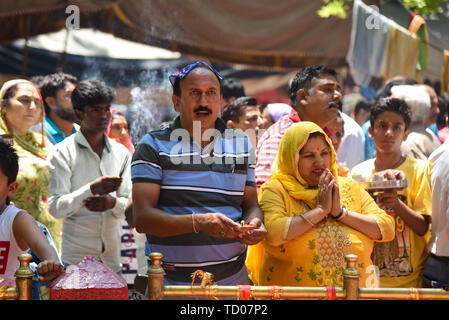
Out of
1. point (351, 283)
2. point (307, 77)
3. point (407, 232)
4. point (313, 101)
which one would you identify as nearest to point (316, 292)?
point (351, 283)

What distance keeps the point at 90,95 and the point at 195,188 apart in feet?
5.52

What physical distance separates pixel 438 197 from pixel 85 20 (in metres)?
5.42

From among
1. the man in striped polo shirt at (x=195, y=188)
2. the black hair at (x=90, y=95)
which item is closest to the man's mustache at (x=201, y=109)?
the man in striped polo shirt at (x=195, y=188)

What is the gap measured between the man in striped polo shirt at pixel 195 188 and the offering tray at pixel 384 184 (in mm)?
726

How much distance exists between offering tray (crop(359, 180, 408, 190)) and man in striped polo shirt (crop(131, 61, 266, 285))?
73cm

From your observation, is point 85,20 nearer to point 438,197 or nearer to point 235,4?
point 235,4

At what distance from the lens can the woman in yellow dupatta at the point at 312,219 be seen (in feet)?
9.32

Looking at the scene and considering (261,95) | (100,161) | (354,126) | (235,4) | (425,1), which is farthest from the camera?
(261,95)

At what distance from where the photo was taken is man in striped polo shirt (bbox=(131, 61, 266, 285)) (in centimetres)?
260

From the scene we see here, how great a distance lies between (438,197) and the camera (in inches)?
129

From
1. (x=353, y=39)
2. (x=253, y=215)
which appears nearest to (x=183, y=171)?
(x=253, y=215)
